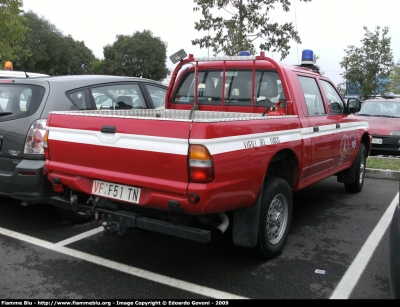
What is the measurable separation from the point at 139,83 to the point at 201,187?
11.4ft

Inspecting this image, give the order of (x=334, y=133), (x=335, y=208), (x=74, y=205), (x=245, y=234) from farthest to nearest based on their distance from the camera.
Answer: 1. (x=335, y=208)
2. (x=334, y=133)
3. (x=74, y=205)
4. (x=245, y=234)

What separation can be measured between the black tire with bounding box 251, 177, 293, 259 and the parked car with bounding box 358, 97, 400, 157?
21.9ft

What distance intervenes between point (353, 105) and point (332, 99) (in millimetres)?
453

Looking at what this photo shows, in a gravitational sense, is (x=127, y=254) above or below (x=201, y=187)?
below

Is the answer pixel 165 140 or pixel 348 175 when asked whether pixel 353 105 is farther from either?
pixel 165 140

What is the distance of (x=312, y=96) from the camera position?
503 centimetres

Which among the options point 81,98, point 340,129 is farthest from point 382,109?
point 81,98

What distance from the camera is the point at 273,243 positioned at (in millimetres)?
3984

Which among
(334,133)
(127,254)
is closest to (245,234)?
(127,254)

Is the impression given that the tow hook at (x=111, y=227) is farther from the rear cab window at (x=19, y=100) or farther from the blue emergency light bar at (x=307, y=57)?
the blue emergency light bar at (x=307, y=57)

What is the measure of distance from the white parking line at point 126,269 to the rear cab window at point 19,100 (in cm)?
133

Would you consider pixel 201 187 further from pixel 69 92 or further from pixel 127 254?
pixel 69 92

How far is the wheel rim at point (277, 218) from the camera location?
3.93 meters

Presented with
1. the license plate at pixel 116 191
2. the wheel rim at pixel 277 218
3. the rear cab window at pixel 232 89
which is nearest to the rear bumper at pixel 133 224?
the license plate at pixel 116 191
